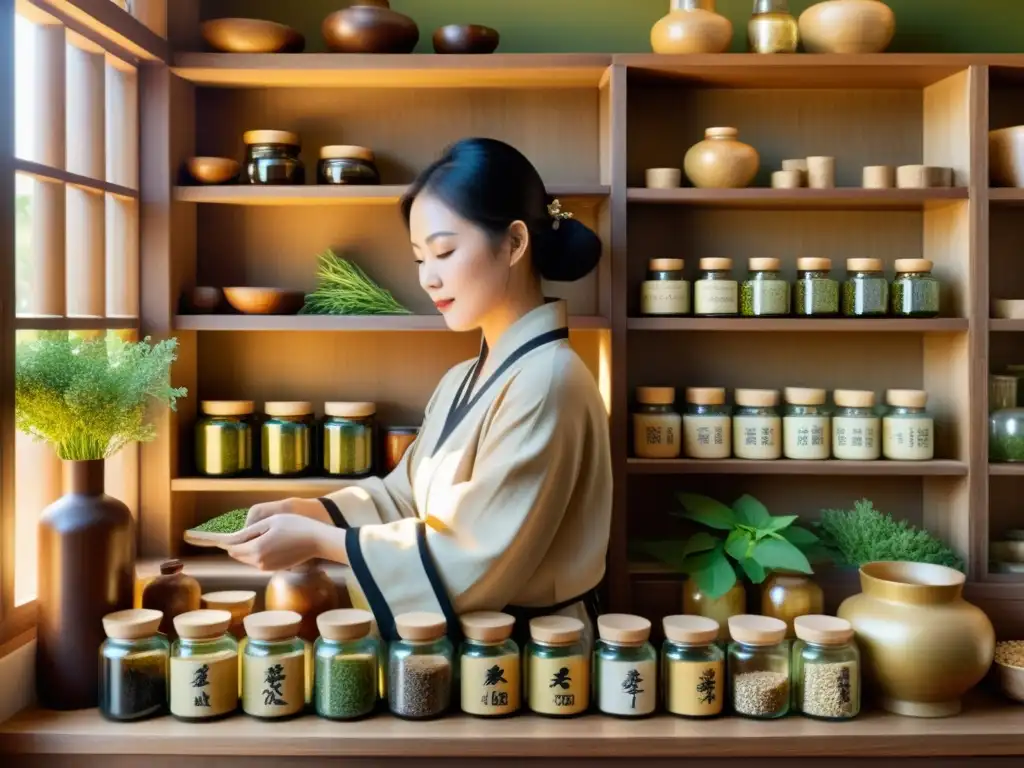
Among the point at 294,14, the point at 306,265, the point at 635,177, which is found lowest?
the point at 306,265

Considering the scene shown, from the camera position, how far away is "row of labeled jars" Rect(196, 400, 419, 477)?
2.40m

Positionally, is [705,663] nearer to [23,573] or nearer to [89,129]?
[23,573]

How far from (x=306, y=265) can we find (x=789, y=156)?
1204 millimetres

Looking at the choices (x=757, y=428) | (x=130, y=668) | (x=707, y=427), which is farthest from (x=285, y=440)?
(x=757, y=428)

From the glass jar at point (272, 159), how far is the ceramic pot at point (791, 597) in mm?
1368

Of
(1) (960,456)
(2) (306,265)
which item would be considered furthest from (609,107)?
(1) (960,456)

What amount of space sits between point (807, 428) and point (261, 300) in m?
1.24

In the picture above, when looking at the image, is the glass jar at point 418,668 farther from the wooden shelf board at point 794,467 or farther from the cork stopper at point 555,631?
the wooden shelf board at point 794,467

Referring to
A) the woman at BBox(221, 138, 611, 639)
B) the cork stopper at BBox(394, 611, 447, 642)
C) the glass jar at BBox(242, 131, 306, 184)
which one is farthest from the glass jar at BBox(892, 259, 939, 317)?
the glass jar at BBox(242, 131, 306, 184)

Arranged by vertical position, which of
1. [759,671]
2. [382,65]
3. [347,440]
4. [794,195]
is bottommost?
[759,671]

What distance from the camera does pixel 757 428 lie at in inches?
94.1

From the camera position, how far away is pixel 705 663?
1.83 metres

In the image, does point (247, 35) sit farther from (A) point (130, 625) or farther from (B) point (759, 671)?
(B) point (759, 671)

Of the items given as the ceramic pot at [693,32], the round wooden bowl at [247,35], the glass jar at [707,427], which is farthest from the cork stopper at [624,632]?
the round wooden bowl at [247,35]
